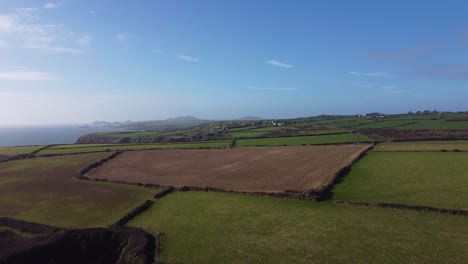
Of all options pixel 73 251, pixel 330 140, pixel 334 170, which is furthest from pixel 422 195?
pixel 330 140

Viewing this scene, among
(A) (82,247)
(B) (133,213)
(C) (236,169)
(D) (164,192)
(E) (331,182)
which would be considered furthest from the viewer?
(C) (236,169)

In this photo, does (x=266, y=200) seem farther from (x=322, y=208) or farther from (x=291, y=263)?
(x=291, y=263)

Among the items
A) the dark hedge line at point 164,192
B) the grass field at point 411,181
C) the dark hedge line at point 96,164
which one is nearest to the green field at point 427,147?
the grass field at point 411,181

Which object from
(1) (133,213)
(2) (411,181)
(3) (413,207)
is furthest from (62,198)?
(2) (411,181)

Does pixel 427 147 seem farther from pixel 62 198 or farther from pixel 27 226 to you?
pixel 27 226

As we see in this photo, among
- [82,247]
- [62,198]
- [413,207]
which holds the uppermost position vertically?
[413,207]

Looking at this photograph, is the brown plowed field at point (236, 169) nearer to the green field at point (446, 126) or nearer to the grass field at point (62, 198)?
the grass field at point (62, 198)

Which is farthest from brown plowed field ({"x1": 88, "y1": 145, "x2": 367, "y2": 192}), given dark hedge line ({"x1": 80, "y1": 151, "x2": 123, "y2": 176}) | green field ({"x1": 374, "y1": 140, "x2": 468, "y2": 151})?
green field ({"x1": 374, "y1": 140, "x2": 468, "y2": 151})
